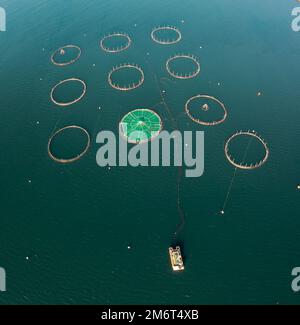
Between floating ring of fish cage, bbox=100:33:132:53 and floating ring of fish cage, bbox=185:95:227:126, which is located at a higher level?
floating ring of fish cage, bbox=100:33:132:53

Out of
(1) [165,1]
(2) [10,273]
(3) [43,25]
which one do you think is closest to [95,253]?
(2) [10,273]

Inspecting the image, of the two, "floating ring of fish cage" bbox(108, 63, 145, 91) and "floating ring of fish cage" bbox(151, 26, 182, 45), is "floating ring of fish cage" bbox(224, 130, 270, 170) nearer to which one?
"floating ring of fish cage" bbox(108, 63, 145, 91)

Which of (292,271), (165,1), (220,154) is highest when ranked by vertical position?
(165,1)

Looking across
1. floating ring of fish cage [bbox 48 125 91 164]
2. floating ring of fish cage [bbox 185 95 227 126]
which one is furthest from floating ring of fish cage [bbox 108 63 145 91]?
floating ring of fish cage [bbox 48 125 91 164]

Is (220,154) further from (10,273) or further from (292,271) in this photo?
(10,273)

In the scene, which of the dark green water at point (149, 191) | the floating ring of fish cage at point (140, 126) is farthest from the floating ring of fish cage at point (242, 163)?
the floating ring of fish cage at point (140, 126)

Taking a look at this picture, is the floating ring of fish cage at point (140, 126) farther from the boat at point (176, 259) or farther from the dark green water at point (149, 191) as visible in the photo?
the boat at point (176, 259)

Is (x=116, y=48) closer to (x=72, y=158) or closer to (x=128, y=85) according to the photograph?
(x=128, y=85)
